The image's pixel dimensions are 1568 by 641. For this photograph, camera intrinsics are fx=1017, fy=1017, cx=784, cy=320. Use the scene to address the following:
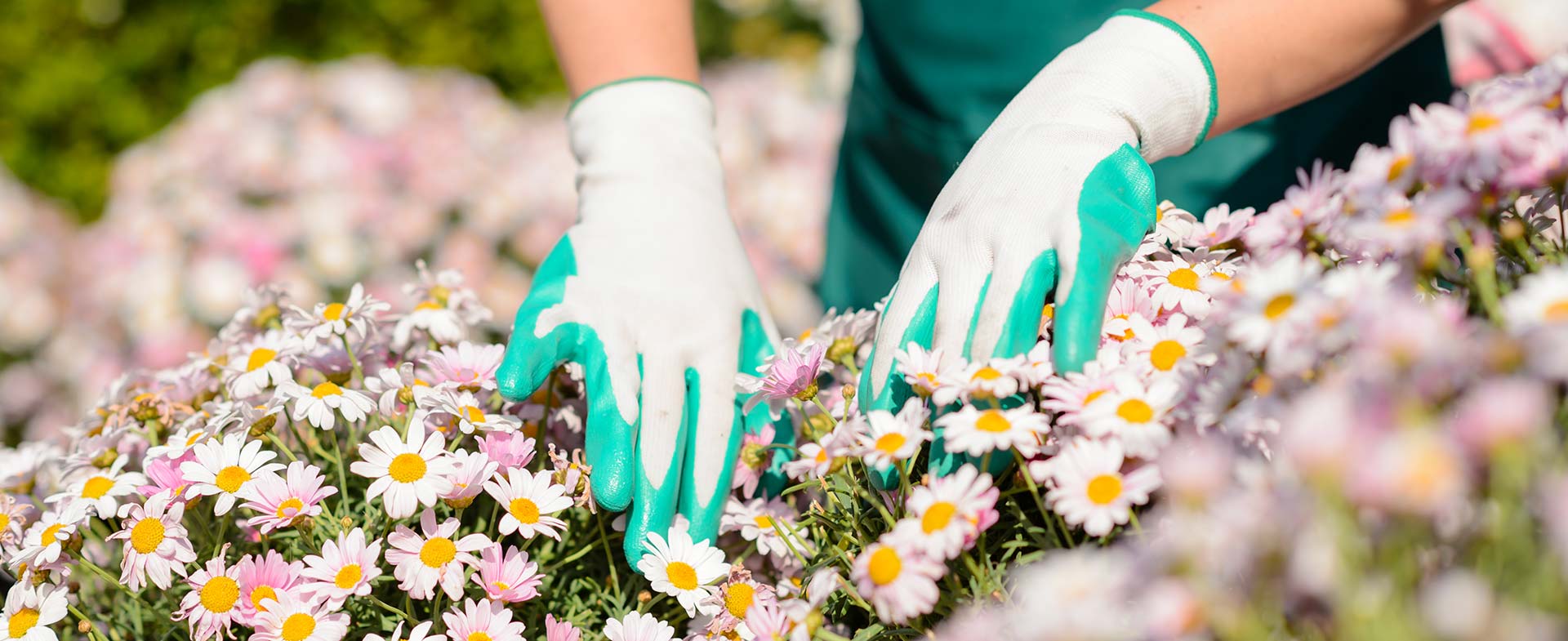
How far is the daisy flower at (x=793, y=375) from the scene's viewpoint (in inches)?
34.2

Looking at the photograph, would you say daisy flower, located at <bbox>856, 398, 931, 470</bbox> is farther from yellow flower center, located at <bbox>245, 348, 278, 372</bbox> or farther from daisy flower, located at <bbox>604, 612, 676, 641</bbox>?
yellow flower center, located at <bbox>245, 348, 278, 372</bbox>

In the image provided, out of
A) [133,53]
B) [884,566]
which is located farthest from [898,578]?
[133,53]

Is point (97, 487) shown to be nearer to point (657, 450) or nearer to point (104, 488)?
point (104, 488)

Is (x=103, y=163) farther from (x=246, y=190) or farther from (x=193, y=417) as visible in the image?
(x=193, y=417)

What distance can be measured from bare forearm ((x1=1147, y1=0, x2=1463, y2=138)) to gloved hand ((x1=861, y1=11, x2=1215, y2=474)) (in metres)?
0.02

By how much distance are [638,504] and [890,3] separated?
3.06ft

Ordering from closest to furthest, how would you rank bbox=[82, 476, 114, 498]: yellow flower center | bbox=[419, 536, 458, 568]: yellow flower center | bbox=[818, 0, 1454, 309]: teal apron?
1. bbox=[419, 536, 458, 568]: yellow flower center
2. bbox=[82, 476, 114, 498]: yellow flower center
3. bbox=[818, 0, 1454, 309]: teal apron

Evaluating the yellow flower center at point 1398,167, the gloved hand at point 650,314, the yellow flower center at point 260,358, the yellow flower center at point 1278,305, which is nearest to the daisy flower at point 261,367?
the yellow flower center at point 260,358

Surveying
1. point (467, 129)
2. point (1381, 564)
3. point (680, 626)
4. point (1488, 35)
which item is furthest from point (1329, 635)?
point (467, 129)

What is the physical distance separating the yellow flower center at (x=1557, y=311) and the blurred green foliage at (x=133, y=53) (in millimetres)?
3744

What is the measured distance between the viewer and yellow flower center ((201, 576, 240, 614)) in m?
0.80

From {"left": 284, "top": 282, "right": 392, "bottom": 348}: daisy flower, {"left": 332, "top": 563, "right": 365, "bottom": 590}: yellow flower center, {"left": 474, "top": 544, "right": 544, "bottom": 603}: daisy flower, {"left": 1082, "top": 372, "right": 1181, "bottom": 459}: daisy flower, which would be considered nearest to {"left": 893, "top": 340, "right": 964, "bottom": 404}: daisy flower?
{"left": 1082, "top": 372, "right": 1181, "bottom": 459}: daisy flower

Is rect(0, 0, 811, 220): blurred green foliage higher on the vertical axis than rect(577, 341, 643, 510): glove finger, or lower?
lower

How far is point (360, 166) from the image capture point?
2885mm
